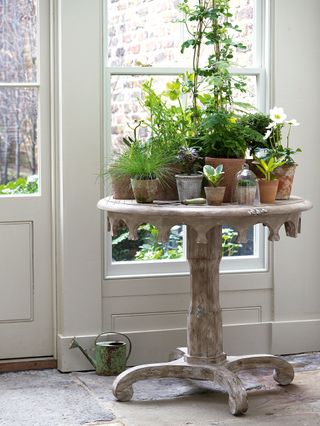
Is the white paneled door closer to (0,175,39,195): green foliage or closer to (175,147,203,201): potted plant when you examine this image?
(0,175,39,195): green foliage

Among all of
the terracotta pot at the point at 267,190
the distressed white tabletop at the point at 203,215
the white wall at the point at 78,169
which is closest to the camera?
the distressed white tabletop at the point at 203,215

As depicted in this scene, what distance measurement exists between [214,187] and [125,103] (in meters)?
1.06

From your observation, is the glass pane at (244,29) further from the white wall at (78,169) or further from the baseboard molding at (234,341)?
the baseboard molding at (234,341)

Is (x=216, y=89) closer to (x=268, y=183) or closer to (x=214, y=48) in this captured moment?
(x=214, y=48)

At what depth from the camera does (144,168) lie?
13.6 ft

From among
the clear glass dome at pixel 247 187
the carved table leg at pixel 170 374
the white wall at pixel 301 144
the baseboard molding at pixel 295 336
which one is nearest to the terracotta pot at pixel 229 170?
the clear glass dome at pixel 247 187

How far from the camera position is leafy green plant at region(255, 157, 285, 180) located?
4199 mm

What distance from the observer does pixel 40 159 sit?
191 inches

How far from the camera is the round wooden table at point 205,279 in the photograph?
402cm

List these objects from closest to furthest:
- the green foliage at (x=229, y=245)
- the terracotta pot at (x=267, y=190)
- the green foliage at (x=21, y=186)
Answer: the terracotta pot at (x=267, y=190), the green foliage at (x=21, y=186), the green foliage at (x=229, y=245)

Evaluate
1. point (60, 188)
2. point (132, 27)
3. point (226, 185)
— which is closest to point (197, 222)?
point (226, 185)

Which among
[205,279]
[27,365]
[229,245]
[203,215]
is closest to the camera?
[203,215]

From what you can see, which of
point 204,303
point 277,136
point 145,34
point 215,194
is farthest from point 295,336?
point 145,34

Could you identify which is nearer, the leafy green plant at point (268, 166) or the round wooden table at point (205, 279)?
the round wooden table at point (205, 279)
